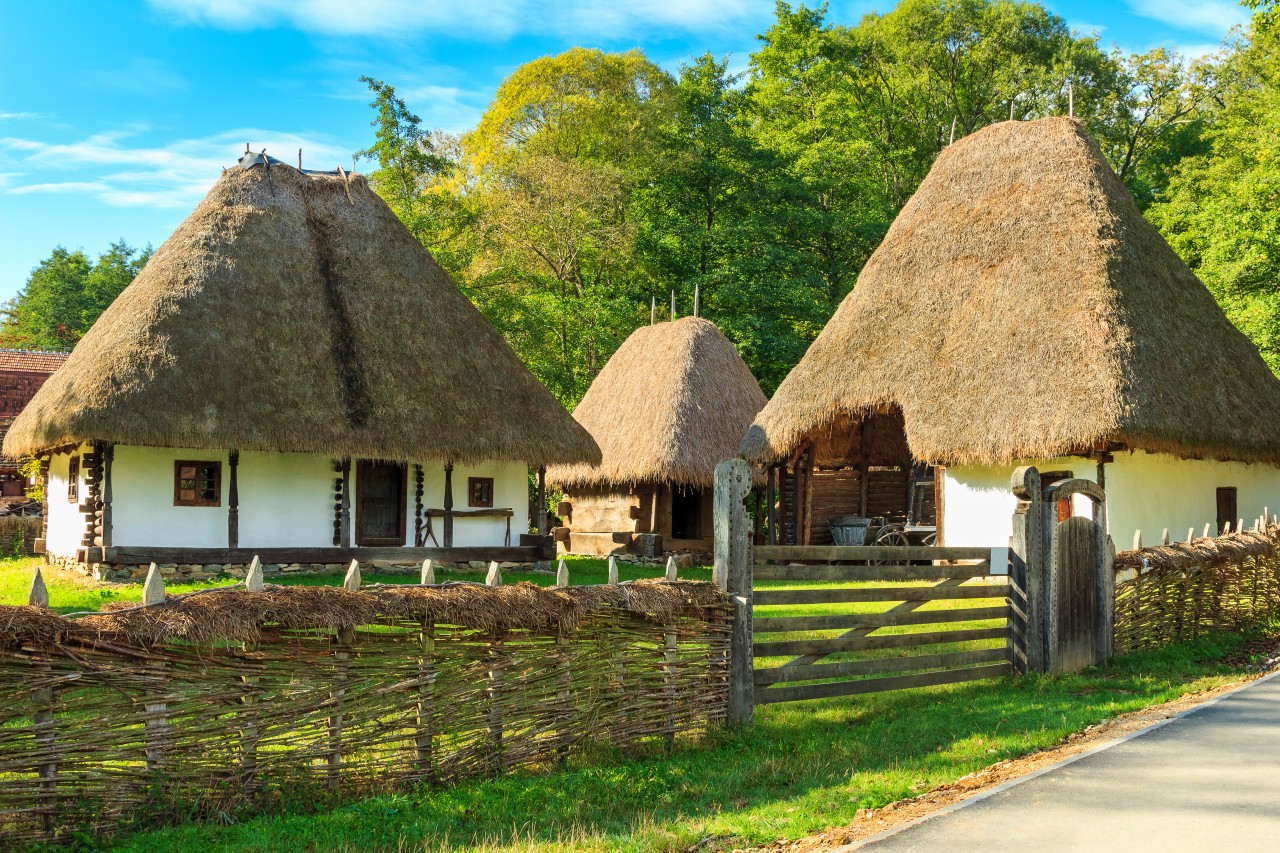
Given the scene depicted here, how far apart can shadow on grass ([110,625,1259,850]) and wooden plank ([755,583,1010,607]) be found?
0.83m

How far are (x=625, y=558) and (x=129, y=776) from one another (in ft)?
66.0

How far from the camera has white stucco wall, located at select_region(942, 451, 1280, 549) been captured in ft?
59.8

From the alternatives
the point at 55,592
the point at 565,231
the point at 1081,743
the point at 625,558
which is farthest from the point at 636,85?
the point at 1081,743

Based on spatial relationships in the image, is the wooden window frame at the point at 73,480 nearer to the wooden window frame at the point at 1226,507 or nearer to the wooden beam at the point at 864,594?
the wooden beam at the point at 864,594

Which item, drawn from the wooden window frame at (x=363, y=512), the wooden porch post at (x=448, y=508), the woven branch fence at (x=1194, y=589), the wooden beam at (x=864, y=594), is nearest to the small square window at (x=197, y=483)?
the wooden window frame at (x=363, y=512)

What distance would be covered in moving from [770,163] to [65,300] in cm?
4022

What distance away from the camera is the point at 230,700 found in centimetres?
600

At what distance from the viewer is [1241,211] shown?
25234 millimetres

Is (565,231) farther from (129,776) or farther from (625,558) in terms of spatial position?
(129,776)

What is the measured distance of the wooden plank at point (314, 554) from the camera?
18836mm

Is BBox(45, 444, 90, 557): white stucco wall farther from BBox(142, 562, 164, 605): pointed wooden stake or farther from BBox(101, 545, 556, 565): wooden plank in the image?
BBox(142, 562, 164, 605): pointed wooden stake

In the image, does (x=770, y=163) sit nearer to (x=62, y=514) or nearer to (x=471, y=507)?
(x=471, y=507)

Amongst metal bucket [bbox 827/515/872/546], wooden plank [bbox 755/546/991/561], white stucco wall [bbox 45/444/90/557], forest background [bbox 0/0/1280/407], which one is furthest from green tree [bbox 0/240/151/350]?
wooden plank [bbox 755/546/991/561]

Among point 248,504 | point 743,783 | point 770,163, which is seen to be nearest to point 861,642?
point 743,783
